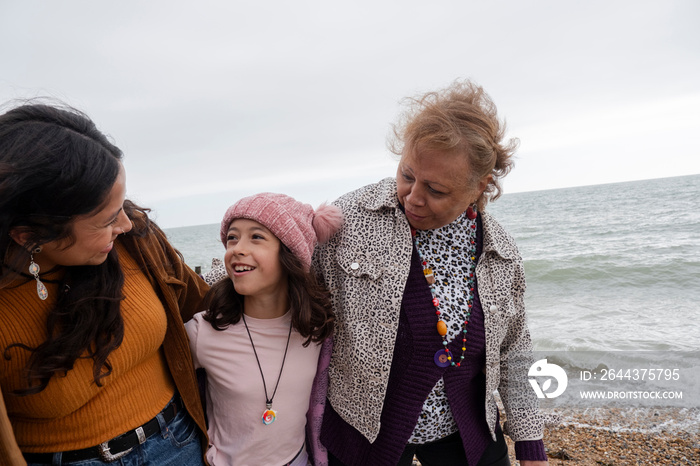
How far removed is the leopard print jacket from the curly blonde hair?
1.11 ft

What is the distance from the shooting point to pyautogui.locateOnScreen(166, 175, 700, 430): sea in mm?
6660

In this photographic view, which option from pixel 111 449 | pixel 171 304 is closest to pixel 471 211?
pixel 171 304

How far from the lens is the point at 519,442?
2.38 m

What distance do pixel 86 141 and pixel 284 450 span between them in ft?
5.31

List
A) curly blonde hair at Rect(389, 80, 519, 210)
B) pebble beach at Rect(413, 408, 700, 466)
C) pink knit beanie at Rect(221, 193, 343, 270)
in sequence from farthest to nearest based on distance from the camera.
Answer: pebble beach at Rect(413, 408, 700, 466), pink knit beanie at Rect(221, 193, 343, 270), curly blonde hair at Rect(389, 80, 519, 210)

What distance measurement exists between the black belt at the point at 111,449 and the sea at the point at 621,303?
18.9 ft

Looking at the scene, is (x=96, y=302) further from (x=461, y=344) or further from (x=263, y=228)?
(x=461, y=344)

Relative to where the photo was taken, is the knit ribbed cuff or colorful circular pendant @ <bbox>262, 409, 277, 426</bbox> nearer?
colorful circular pendant @ <bbox>262, 409, 277, 426</bbox>

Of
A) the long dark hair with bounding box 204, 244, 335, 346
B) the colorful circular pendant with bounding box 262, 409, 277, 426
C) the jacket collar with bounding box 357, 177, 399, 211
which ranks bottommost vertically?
the colorful circular pendant with bounding box 262, 409, 277, 426

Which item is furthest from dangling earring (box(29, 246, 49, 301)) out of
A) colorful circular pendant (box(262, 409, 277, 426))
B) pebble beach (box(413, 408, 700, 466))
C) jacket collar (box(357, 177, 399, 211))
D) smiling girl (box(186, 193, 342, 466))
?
pebble beach (box(413, 408, 700, 466))

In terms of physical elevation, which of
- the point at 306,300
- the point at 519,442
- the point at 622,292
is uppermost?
the point at 306,300

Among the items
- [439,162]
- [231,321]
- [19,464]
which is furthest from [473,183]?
[19,464]

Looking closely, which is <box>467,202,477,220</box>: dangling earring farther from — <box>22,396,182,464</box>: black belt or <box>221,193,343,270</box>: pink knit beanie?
<box>22,396,182,464</box>: black belt

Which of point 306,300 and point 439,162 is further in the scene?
point 306,300
